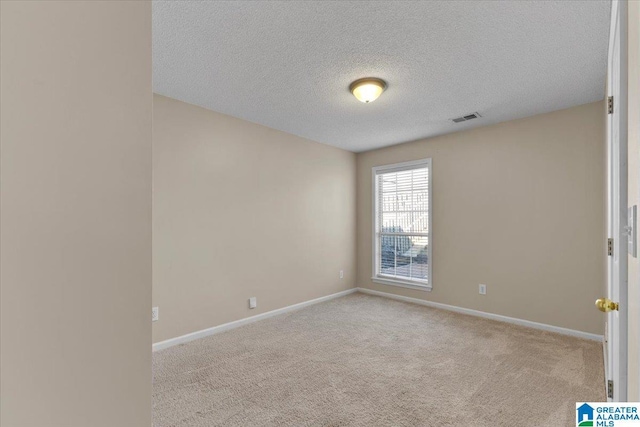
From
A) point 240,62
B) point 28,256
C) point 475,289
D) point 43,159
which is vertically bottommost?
point 475,289

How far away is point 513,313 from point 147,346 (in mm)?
4267

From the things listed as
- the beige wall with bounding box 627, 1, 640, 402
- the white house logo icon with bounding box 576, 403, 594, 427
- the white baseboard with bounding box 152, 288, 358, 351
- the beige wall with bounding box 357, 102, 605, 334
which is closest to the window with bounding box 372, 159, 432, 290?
the beige wall with bounding box 357, 102, 605, 334

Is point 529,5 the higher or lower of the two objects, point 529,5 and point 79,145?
the higher

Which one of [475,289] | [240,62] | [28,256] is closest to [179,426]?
[28,256]

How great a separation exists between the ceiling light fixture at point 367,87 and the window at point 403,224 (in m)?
2.13

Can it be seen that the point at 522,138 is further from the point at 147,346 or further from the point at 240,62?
the point at 147,346

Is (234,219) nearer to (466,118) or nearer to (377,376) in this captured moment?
(377,376)

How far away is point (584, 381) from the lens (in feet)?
7.99

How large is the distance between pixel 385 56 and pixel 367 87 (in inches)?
16.1

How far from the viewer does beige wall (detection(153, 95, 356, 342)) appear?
3.21 m

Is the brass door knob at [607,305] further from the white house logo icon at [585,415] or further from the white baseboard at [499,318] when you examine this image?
the white baseboard at [499,318]

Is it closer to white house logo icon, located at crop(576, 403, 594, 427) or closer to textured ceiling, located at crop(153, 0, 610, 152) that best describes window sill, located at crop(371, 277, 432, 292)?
textured ceiling, located at crop(153, 0, 610, 152)

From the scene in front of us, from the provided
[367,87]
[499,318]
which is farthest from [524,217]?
[367,87]

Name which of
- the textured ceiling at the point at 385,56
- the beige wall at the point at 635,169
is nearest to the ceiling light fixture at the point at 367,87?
the textured ceiling at the point at 385,56
